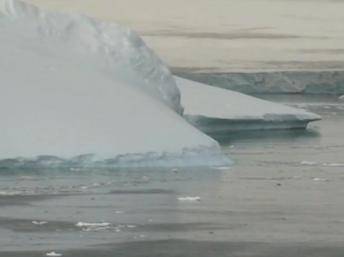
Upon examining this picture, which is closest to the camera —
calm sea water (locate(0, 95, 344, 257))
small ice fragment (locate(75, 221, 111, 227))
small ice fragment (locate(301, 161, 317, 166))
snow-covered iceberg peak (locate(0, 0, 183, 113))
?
calm sea water (locate(0, 95, 344, 257))

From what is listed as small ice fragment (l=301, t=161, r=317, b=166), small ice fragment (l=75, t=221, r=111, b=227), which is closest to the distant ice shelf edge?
small ice fragment (l=301, t=161, r=317, b=166)

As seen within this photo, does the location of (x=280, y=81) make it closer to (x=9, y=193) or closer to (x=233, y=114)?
(x=233, y=114)

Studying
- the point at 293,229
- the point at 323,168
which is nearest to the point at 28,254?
the point at 293,229

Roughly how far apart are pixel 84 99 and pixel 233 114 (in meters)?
3.88

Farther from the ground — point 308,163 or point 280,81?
point 280,81

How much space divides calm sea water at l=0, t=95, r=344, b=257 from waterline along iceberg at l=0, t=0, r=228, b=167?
0.72 ft

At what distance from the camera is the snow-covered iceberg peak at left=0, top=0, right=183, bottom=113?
49.3 feet

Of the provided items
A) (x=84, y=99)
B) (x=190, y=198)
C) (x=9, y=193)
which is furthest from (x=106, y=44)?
(x=190, y=198)

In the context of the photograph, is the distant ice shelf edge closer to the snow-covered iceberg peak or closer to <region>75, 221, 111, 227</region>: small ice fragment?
the snow-covered iceberg peak

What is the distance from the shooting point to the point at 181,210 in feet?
35.5

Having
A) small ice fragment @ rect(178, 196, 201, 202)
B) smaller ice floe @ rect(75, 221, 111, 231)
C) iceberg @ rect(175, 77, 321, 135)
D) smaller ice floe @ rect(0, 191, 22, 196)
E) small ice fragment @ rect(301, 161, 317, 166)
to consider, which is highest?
iceberg @ rect(175, 77, 321, 135)

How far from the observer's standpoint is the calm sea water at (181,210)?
9.28m

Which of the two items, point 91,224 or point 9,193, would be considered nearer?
point 91,224

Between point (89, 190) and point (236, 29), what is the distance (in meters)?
25.7
